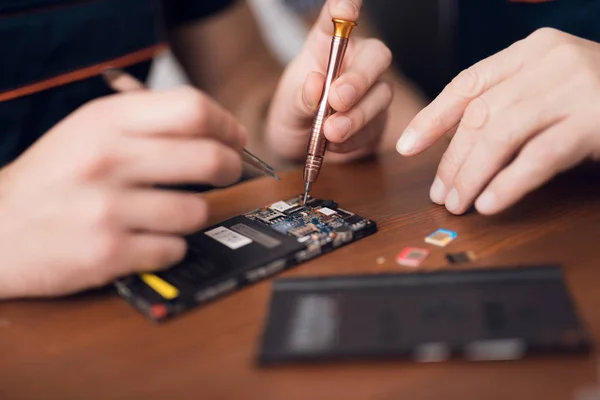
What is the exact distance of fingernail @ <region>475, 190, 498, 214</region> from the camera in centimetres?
58

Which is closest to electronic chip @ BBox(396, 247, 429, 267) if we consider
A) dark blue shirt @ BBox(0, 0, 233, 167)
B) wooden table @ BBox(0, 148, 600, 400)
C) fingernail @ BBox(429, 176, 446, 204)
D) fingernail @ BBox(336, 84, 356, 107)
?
wooden table @ BBox(0, 148, 600, 400)

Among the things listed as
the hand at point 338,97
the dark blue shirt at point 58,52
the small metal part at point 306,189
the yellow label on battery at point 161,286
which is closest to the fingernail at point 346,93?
the hand at point 338,97

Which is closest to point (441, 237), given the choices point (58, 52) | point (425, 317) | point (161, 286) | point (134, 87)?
point (425, 317)

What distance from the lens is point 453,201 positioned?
615mm

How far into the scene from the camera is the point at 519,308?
1.35 feet

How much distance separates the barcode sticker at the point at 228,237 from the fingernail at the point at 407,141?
21 cm

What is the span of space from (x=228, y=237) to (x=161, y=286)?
99 millimetres

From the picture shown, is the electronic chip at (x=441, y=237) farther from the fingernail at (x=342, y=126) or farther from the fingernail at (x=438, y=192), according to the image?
the fingernail at (x=342, y=126)

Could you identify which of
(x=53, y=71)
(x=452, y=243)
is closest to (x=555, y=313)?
(x=452, y=243)

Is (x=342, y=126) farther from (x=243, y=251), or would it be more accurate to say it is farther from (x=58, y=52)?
(x=58, y=52)

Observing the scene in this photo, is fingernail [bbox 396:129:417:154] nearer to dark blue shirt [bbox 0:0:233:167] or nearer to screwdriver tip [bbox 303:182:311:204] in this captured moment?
screwdriver tip [bbox 303:182:311:204]

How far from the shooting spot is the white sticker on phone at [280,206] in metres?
0.64

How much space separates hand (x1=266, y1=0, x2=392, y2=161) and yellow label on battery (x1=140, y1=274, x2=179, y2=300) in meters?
0.29

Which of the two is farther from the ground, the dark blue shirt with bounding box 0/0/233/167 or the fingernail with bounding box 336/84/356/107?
the dark blue shirt with bounding box 0/0/233/167
